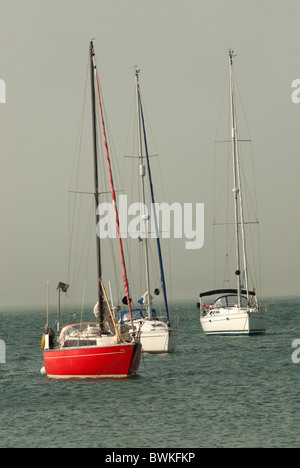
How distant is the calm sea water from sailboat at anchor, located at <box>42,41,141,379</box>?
1.97 ft

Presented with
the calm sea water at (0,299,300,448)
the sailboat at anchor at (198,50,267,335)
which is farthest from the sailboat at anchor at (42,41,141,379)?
the sailboat at anchor at (198,50,267,335)

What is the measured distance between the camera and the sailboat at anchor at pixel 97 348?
1496 inches

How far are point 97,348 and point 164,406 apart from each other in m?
5.47

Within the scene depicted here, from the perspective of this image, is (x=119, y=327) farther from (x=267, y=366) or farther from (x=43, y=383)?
(x=267, y=366)

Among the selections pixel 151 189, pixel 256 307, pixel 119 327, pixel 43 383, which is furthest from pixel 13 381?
pixel 256 307

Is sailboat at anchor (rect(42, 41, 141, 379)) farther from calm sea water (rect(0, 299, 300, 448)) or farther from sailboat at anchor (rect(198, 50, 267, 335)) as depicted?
sailboat at anchor (rect(198, 50, 267, 335))

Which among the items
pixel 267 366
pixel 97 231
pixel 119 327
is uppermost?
pixel 97 231

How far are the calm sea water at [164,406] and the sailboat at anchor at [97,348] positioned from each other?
60cm

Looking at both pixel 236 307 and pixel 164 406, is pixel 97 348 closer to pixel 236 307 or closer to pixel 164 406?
pixel 164 406

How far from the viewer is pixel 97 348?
37.9m

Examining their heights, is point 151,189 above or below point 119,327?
above

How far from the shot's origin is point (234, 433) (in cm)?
2797

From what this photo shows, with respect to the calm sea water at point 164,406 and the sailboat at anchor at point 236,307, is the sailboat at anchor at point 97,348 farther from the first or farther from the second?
the sailboat at anchor at point 236,307
